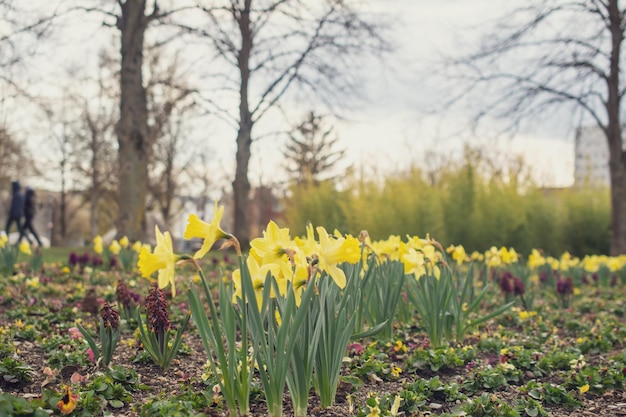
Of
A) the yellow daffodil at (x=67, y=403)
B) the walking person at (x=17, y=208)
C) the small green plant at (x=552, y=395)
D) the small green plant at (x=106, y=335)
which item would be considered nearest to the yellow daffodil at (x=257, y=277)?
the yellow daffodil at (x=67, y=403)

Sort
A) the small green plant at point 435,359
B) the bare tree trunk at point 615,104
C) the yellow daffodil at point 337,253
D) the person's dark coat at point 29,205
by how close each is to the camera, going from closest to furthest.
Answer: the yellow daffodil at point 337,253 → the small green plant at point 435,359 → the bare tree trunk at point 615,104 → the person's dark coat at point 29,205

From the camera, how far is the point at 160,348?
2744 millimetres

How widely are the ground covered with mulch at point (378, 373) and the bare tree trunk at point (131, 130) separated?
17.7 feet

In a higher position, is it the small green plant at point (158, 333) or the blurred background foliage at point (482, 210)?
the blurred background foliage at point (482, 210)

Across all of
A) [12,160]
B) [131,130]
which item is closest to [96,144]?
[12,160]

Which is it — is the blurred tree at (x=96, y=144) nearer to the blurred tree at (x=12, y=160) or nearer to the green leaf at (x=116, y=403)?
the blurred tree at (x=12, y=160)

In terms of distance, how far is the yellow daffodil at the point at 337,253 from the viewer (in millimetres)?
1936

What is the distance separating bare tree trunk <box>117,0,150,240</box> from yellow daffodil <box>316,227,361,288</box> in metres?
8.26

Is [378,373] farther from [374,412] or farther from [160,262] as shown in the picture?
[160,262]

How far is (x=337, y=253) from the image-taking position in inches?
77.4

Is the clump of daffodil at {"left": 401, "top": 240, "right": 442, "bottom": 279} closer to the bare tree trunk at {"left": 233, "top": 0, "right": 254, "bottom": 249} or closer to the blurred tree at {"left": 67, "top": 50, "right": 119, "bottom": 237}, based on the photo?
the bare tree trunk at {"left": 233, "top": 0, "right": 254, "bottom": 249}

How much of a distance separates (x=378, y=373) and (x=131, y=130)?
807cm

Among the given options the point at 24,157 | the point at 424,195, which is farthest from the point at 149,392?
the point at 24,157

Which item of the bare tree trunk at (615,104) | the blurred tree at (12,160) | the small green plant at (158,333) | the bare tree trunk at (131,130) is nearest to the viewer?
the small green plant at (158,333)
